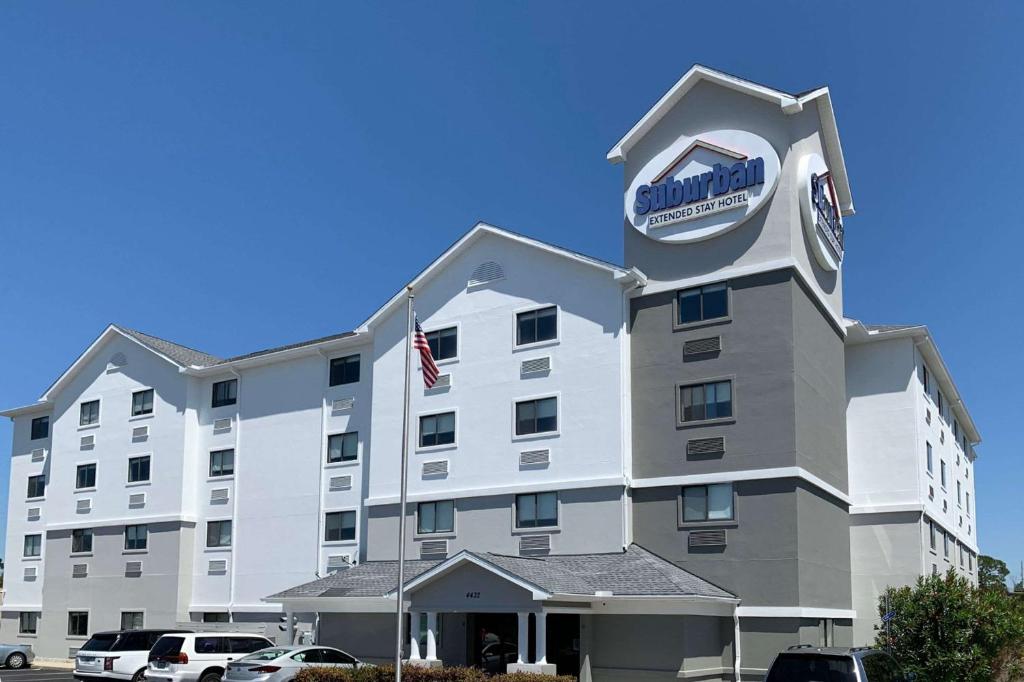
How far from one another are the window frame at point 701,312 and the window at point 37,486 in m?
32.7

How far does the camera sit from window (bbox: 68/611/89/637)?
45.4 metres

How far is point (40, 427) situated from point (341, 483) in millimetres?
20391

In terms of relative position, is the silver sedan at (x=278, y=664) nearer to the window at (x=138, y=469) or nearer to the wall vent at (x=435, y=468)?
the wall vent at (x=435, y=468)

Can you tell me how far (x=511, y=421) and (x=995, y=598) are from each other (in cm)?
1445

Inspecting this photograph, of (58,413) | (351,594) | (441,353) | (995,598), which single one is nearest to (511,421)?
(441,353)

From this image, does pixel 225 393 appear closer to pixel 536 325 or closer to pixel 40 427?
pixel 40 427

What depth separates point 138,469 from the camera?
148 feet

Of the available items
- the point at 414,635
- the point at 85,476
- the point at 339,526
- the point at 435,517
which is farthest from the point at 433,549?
the point at 85,476

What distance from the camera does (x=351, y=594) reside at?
108ft

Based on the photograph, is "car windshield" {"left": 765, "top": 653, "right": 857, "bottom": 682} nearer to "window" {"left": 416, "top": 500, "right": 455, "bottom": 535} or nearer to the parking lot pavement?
"window" {"left": 416, "top": 500, "right": 455, "bottom": 535}

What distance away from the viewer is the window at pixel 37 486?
5031 centimetres

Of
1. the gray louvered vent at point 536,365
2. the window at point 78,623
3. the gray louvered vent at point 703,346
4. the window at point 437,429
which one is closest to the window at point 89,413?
the window at point 78,623

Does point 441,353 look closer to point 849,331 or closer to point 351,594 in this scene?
point 351,594

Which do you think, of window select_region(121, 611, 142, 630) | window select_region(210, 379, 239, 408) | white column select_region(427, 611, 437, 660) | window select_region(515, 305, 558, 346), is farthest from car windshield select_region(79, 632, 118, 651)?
window select_region(515, 305, 558, 346)
